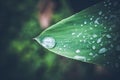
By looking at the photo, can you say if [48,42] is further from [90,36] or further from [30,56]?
[30,56]

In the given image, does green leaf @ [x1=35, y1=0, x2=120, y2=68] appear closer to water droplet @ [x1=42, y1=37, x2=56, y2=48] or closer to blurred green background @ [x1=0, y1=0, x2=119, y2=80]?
water droplet @ [x1=42, y1=37, x2=56, y2=48]

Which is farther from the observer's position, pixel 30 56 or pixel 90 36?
pixel 30 56

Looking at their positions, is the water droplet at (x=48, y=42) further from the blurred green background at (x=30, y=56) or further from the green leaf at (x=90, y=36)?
the blurred green background at (x=30, y=56)

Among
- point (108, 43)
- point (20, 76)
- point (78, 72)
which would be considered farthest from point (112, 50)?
point (20, 76)

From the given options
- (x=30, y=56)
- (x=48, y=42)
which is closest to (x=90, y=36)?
(x=48, y=42)

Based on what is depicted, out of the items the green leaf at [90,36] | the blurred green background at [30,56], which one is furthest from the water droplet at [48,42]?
the blurred green background at [30,56]

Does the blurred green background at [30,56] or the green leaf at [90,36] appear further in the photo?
the blurred green background at [30,56]
